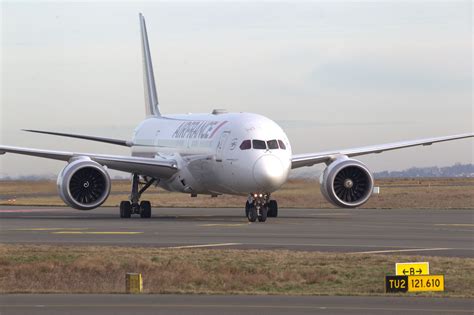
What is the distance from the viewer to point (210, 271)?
24734 millimetres

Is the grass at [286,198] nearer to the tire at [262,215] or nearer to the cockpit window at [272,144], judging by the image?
the cockpit window at [272,144]

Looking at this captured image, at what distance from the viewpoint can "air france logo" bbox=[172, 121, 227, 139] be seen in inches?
1842

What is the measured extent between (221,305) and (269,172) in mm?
23094

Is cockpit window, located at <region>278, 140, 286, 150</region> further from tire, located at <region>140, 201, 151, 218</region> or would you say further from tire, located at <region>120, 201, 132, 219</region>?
tire, located at <region>120, 201, 132, 219</region>

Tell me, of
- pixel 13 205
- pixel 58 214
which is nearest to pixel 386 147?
pixel 58 214

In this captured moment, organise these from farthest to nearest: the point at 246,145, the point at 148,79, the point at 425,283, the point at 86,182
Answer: the point at 148,79 → the point at 86,182 → the point at 246,145 → the point at 425,283

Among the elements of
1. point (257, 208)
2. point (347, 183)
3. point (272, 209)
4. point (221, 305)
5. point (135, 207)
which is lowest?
point (221, 305)

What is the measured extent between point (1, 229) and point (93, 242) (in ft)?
25.0

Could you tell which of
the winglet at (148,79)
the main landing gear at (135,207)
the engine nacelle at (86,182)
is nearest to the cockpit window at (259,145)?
the engine nacelle at (86,182)

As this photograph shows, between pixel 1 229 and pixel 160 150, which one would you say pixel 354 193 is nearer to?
pixel 160 150

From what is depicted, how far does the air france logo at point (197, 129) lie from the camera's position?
153 feet

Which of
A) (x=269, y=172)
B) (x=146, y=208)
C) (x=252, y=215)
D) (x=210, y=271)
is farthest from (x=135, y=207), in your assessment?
(x=210, y=271)

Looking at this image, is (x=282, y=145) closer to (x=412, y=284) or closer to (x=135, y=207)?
(x=135, y=207)

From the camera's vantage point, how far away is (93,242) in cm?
3234
